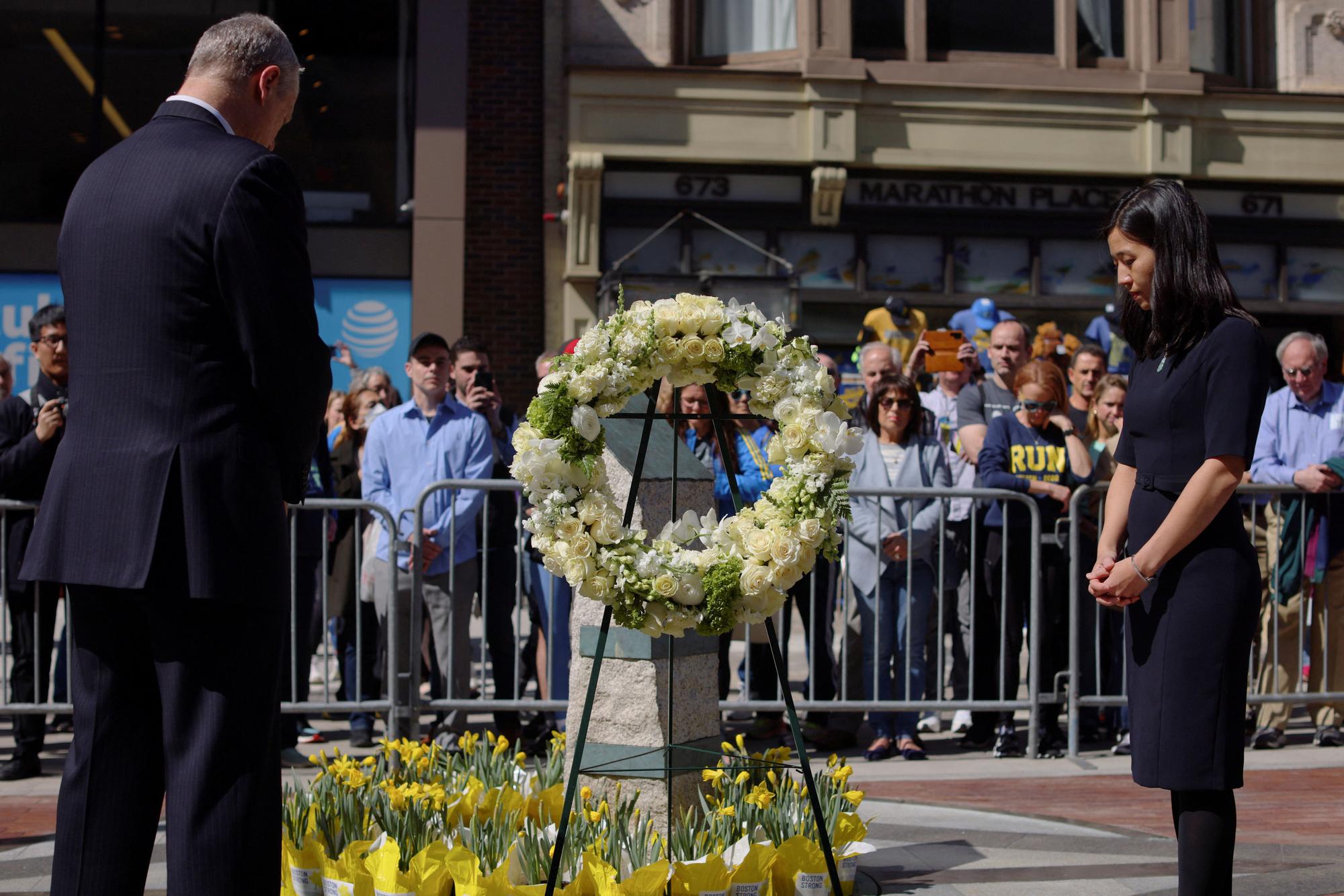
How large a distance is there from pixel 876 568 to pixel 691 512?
3935 millimetres

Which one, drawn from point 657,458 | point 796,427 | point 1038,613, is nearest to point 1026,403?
point 1038,613

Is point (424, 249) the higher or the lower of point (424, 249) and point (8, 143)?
the lower

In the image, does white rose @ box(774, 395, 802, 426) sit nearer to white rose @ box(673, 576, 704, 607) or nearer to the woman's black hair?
white rose @ box(673, 576, 704, 607)

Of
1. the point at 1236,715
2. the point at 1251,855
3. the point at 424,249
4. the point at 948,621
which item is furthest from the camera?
the point at 424,249

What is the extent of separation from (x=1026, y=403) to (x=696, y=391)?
181 centimetres

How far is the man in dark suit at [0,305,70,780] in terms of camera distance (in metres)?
7.19

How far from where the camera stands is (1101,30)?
1717 cm

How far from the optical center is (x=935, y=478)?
27.2 ft

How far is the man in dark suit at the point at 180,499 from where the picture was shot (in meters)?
3.21

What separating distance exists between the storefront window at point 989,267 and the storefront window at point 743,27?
3006 mm

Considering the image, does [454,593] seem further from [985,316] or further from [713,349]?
[985,316]

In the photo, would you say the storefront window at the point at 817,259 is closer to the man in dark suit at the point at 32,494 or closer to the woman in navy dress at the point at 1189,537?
the man in dark suit at the point at 32,494

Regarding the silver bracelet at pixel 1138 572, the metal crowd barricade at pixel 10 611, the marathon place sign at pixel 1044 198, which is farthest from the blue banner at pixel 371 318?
the silver bracelet at pixel 1138 572

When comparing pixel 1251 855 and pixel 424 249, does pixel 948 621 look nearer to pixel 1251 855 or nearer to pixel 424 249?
pixel 1251 855
